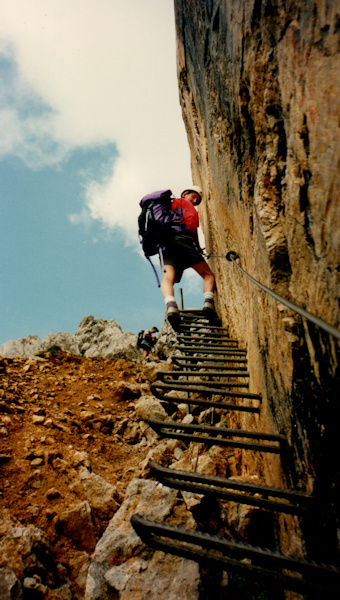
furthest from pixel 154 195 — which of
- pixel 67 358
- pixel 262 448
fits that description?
pixel 67 358

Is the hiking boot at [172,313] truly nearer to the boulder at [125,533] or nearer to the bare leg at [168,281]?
the bare leg at [168,281]

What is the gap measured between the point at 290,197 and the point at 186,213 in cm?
354

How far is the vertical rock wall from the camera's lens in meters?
1.38

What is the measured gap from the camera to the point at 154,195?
5059 mm

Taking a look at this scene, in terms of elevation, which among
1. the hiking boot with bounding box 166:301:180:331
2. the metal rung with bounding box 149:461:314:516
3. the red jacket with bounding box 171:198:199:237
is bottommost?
the metal rung with bounding box 149:461:314:516

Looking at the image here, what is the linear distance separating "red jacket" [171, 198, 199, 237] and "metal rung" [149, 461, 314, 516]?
392 centimetres

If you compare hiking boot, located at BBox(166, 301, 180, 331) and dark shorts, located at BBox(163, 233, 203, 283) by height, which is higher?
dark shorts, located at BBox(163, 233, 203, 283)

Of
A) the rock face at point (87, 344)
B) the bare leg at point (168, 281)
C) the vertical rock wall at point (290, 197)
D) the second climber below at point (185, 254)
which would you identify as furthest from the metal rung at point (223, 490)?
the rock face at point (87, 344)

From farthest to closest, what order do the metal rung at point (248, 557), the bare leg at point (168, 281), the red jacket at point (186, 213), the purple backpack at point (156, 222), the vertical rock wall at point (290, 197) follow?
the red jacket at point (186, 213) → the purple backpack at point (156, 222) → the bare leg at point (168, 281) → the vertical rock wall at point (290, 197) → the metal rung at point (248, 557)

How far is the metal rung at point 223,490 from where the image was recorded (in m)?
1.64

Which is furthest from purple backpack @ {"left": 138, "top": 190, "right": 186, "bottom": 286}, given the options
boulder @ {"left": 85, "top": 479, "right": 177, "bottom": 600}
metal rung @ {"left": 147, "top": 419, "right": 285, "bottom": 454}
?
boulder @ {"left": 85, "top": 479, "right": 177, "bottom": 600}

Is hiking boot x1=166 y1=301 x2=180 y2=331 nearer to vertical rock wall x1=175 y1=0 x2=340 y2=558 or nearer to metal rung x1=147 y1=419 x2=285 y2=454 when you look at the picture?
vertical rock wall x1=175 y1=0 x2=340 y2=558

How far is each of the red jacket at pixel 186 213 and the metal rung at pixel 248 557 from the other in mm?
4247

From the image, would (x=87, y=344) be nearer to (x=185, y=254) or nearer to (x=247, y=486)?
(x=185, y=254)
